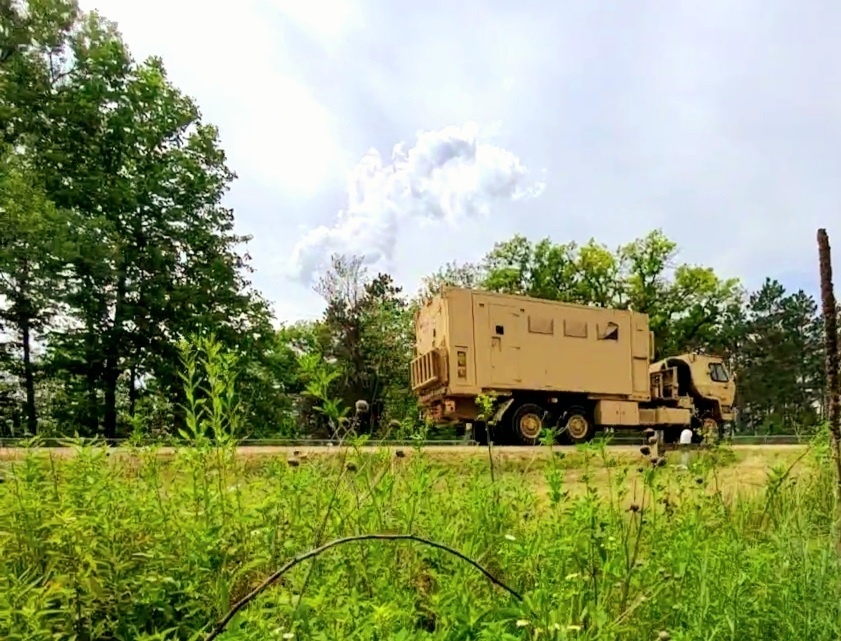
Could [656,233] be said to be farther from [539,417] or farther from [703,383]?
[539,417]

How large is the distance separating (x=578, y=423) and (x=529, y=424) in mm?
1634

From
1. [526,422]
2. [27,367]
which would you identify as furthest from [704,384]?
[27,367]

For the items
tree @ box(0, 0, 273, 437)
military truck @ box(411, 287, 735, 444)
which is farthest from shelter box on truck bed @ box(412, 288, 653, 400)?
tree @ box(0, 0, 273, 437)

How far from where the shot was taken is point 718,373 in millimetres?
19719

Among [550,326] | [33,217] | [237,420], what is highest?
[33,217]

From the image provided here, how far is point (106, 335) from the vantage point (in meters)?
18.7

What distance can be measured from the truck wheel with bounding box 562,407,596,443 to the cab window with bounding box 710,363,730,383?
5.42 metres

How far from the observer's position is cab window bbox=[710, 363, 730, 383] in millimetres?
19594

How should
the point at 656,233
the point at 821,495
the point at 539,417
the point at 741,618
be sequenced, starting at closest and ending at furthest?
the point at 741,618 < the point at 821,495 < the point at 539,417 < the point at 656,233

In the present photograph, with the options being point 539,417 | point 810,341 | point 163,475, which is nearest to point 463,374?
point 539,417

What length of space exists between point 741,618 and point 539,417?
45.5 feet

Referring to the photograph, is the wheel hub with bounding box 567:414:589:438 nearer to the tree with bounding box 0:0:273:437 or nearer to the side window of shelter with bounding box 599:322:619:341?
the side window of shelter with bounding box 599:322:619:341

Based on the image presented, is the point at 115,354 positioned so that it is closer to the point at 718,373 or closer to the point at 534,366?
the point at 534,366

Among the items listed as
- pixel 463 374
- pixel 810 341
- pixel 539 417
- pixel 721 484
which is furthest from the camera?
pixel 810 341
